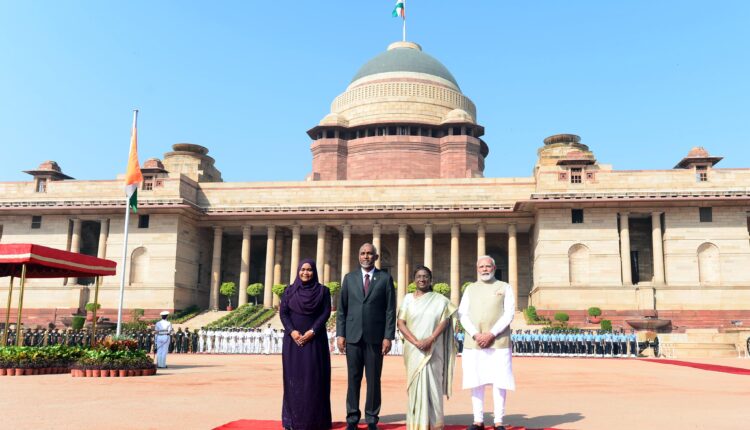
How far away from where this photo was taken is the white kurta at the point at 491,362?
7344mm

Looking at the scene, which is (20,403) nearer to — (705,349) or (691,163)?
(705,349)

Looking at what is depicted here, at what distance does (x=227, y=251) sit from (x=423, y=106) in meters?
20.6

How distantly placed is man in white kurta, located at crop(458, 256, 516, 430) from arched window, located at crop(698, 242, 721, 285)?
33134 millimetres

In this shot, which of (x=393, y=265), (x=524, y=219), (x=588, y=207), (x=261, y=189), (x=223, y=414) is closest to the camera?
(x=223, y=414)

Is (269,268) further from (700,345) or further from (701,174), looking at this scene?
(701,174)

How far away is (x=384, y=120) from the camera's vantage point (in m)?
53.0

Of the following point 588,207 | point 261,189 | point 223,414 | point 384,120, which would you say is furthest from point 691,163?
point 223,414

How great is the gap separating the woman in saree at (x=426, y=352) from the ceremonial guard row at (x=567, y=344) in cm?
2239

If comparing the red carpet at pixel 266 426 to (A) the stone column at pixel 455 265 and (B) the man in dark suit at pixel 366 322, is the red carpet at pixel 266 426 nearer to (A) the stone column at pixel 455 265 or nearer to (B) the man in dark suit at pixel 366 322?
(B) the man in dark suit at pixel 366 322

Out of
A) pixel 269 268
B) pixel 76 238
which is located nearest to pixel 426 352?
pixel 269 268

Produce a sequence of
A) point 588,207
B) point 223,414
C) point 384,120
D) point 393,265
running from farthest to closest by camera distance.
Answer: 1. point 384,120
2. point 393,265
3. point 588,207
4. point 223,414

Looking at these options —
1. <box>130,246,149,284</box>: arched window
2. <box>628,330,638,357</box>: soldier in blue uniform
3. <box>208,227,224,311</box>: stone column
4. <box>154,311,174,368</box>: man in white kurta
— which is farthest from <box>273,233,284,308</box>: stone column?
<box>154,311,174,368</box>: man in white kurta

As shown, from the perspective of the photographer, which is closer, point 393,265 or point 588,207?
point 588,207

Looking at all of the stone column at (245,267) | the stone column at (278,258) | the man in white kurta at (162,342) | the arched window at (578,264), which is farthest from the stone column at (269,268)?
the man in white kurta at (162,342)
